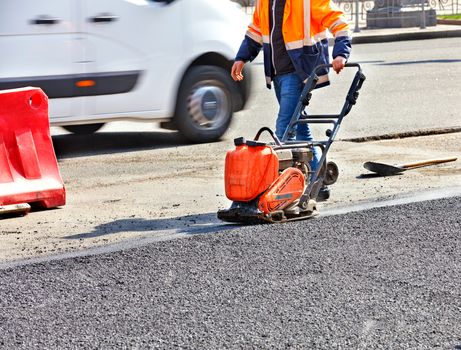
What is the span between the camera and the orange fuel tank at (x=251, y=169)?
22.4ft

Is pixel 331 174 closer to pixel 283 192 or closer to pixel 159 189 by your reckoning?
pixel 283 192

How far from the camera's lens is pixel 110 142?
11188mm

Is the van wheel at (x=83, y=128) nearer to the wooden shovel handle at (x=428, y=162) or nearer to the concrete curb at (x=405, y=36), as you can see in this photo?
the wooden shovel handle at (x=428, y=162)

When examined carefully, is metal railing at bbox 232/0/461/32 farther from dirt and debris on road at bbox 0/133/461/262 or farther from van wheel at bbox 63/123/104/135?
dirt and debris on road at bbox 0/133/461/262

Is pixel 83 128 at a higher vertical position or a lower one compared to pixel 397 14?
higher

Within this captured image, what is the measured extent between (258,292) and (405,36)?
1999 cm

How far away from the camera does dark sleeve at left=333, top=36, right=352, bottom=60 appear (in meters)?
7.34

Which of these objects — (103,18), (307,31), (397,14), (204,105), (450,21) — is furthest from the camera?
(450,21)

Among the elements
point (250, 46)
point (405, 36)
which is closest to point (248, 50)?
point (250, 46)

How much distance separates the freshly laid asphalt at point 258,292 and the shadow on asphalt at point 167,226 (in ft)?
1.16

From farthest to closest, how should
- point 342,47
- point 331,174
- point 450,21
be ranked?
1. point 450,21
2. point 331,174
3. point 342,47

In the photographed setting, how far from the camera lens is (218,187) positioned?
28.2 feet

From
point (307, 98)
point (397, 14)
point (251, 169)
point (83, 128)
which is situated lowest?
point (397, 14)

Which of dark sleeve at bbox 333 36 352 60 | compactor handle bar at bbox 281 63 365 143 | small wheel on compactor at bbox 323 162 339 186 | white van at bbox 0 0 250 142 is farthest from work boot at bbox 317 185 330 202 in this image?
white van at bbox 0 0 250 142
